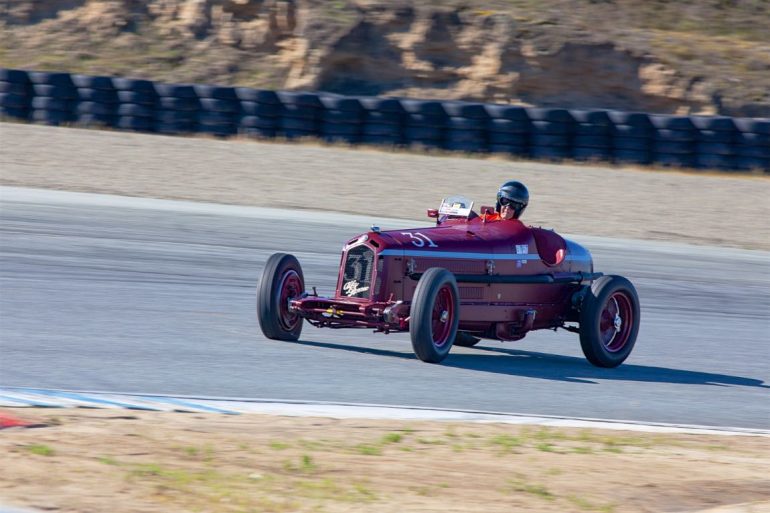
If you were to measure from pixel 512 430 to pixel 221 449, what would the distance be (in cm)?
194

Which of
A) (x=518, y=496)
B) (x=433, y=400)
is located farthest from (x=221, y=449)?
(x=433, y=400)

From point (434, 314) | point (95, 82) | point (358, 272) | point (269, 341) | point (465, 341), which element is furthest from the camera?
point (95, 82)

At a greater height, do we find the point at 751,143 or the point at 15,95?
the point at 751,143

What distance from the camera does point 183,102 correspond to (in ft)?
73.0

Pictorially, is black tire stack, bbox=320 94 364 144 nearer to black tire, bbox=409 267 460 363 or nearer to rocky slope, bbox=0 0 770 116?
Result: rocky slope, bbox=0 0 770 116

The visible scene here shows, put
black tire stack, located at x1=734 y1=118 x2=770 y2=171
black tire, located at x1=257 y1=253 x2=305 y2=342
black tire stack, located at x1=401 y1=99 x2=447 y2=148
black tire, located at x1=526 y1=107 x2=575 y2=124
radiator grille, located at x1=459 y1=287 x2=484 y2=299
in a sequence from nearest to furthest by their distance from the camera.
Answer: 1. black tire, located at x1=257 y1=253 x2=305 y2=342
2. radiator grille, located at x1=459 y1=287 x2=484 y2=299
3. black tire stack, located at x1=401 y1=99 x2=447 y2=148
4. black tire, located at x1=526 y1=107 x2=575 y2=124
5. black tire stack, located at x1=734 y1=118 x2=770 y2=171

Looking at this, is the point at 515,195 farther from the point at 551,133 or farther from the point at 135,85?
the point at 135,85

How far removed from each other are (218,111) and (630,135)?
24.0ft

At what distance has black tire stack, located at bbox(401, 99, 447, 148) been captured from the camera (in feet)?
73.6

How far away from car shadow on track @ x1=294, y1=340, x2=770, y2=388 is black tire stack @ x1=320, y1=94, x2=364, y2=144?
483 inches

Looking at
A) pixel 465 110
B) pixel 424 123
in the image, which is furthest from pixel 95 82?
pixel 465 110

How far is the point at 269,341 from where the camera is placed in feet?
32.2

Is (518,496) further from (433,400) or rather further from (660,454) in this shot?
(433,400)

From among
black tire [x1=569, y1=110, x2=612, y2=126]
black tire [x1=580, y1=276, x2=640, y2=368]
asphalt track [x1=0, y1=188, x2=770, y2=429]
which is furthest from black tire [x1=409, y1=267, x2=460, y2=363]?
black tire [x1=569, y1=110, x2=612, y2=126]
